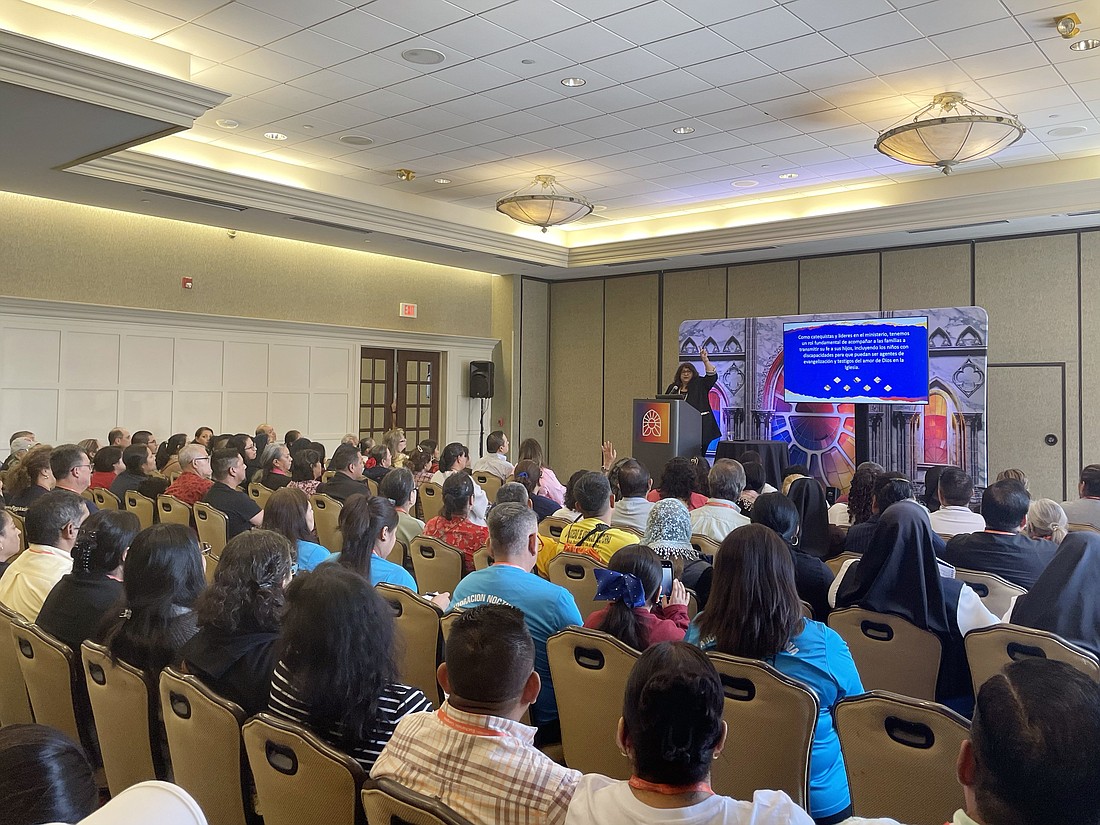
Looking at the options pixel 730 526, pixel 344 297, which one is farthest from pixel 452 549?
pixel 344 297

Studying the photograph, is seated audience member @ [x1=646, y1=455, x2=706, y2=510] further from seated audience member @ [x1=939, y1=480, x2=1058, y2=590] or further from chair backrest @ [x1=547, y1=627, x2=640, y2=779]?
chair backrest @ [x1=547, y1=627, x2=640, y2=779]

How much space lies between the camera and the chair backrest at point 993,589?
3578 mm

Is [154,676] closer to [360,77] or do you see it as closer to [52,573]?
[52,573]

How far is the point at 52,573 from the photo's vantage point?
345 centimetres

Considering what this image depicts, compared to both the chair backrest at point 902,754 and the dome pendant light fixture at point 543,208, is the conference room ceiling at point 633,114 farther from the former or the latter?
the chair backrest at point 902,754

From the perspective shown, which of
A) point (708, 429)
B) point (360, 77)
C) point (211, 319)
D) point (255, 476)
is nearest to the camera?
point (360, 77)

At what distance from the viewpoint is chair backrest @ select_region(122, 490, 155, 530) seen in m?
5.88

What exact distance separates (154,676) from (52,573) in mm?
1315

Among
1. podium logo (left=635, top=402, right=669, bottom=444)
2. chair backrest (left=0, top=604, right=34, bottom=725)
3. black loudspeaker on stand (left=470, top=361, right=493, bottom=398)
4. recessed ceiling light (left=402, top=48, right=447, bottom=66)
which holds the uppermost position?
recessed ceiling light (left=402, top=48, right=447, bottom=66)

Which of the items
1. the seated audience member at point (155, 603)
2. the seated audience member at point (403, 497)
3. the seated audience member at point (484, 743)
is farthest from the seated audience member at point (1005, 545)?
the seated audience member at point (155, 603)

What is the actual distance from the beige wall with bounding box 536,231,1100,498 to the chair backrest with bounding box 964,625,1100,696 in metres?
7.87

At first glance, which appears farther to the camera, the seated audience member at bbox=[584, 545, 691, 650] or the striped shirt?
the seated audience member at bbox=[584, 545, 691, 650]

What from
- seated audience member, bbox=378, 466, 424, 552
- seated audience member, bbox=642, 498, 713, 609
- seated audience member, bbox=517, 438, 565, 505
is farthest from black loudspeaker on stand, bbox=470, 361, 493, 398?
seated audience member, bbox=642, 498, 713, 609

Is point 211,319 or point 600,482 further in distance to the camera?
point 211,319
